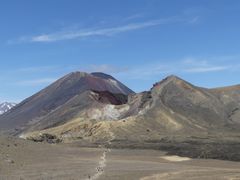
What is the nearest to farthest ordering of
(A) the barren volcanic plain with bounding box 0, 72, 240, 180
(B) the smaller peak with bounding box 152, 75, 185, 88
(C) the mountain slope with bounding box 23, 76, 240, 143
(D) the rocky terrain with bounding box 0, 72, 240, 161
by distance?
(A) the barren volcanic plain with bounding box 0, 72, 240, 180
(D) the rocky terrain with bounding box 0, 72, 240, 161
(C) the mountain slope with bounding box 23, 76, 240, 143
(B) the smaller peak with bounding box 152, 75, 185, 88

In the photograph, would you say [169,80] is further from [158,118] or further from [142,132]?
→ [142,132]

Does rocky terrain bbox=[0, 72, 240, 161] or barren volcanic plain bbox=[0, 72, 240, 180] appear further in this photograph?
rocky terrain bbox=[0, 72, 240, 161]

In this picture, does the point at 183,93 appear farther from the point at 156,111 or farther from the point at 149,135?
the point at 149,135

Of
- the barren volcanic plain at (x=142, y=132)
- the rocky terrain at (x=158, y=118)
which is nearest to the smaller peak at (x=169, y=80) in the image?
the rocky terrain at (x=158, y=118)

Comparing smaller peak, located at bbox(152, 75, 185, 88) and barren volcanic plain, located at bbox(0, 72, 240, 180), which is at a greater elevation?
smaller peak, located at bbox(152, 75, 185, 88)

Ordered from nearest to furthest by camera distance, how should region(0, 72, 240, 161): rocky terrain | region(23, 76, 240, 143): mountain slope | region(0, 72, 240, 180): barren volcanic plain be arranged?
→ region(0, 72, 240, 180): barren volcanic plain
region(0, 72, 240, 161): rocky terrain
region(23, 76, 240, 143): mountain slope

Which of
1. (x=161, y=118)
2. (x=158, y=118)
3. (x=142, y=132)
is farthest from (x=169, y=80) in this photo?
(x=142, y=132)

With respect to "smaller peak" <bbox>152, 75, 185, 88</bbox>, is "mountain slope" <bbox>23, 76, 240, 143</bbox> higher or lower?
lower

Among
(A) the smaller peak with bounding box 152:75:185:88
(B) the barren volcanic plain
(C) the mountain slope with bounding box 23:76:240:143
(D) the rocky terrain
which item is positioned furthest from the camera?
(A) the smaller peak with bounding box 152:75:185:88

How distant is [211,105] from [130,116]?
2417 cm

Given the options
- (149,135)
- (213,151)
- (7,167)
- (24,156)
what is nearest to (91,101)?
(149,135)

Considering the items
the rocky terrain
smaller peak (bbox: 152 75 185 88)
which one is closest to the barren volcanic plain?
the rocky terrain

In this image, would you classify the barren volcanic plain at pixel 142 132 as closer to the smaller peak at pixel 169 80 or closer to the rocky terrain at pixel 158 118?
the rocky terrain at pixel 158 118

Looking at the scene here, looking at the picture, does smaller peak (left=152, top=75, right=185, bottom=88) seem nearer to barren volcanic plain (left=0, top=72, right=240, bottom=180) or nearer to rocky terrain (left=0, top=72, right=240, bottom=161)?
rocky terrain (left=0, top=72, right=240, bottom=161)
